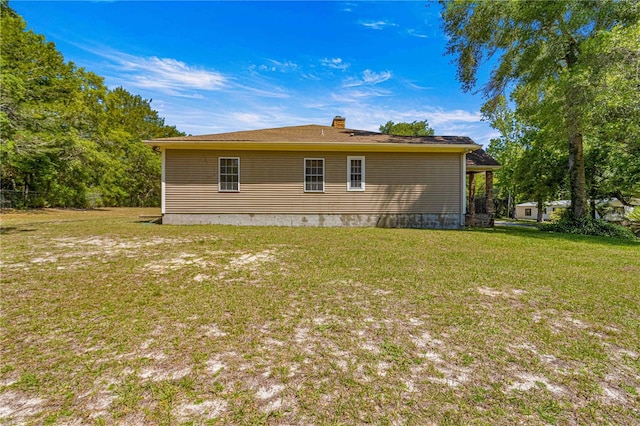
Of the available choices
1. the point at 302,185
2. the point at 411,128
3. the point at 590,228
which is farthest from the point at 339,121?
the point at 411,128

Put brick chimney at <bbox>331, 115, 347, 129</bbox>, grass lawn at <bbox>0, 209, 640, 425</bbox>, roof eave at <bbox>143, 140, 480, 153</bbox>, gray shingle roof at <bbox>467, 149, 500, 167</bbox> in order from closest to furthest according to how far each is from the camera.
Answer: grass lawn at <bbox>0, 209, 640, 425</bbox>
roof eave at <bbox>143, 140, 480, 153</bbox>
gray shingle roof at <bbox>467, 149, 500, 167</bbox>
brick chimney at <bbox>331, 115, 347, 129</bbox>

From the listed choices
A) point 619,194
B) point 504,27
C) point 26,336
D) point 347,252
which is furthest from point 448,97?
point 26,336

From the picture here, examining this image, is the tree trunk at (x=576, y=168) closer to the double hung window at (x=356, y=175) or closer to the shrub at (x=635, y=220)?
the shrub at (x=635, y=220)

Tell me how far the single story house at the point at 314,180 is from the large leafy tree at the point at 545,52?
10.6 ft

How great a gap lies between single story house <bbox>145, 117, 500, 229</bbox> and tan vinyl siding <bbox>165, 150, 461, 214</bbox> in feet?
0.12

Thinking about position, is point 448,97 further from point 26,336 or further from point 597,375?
point 26,336

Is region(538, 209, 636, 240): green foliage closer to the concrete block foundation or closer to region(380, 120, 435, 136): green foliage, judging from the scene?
the concrete block foundation

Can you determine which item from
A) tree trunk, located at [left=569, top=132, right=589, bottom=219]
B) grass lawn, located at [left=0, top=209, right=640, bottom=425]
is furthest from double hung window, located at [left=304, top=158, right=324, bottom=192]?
tree trunk, located at [left=569, top=132, right=589, bottom=219]

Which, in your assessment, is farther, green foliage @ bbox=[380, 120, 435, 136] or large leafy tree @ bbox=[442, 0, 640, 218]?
green foliage @ bbox=[380, 120, 435, 136]

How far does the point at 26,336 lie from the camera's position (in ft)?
8.27

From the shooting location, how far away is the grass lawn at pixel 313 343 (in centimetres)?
173

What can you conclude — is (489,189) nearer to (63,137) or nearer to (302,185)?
(302,185)

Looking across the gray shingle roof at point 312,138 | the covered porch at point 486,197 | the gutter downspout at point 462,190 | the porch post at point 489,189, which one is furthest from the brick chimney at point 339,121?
the porch post at point 489,189

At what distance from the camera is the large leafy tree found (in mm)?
9609
